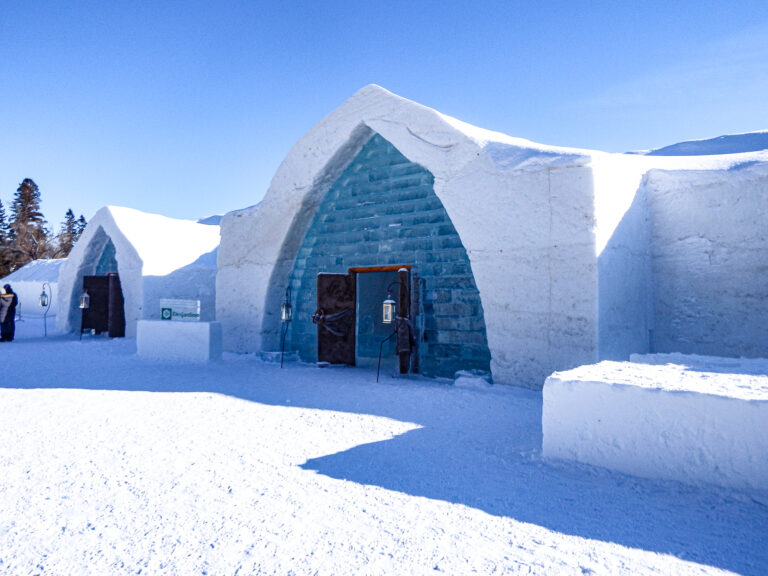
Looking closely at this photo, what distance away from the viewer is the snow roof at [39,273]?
30109 millimetres

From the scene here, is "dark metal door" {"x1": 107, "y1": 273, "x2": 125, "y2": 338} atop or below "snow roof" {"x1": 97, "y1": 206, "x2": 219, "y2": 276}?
below

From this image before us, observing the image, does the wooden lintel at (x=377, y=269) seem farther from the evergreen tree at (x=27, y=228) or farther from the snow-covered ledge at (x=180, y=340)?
the evergreen tree at (x=27, y=228)

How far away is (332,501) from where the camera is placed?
2996 mm

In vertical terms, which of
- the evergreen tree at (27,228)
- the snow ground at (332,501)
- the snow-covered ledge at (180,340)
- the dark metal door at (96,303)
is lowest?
the snow ground at (332,501)

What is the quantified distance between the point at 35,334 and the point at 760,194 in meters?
19.2

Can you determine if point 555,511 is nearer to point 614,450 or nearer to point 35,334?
point 614,450

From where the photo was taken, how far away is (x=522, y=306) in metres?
6.81

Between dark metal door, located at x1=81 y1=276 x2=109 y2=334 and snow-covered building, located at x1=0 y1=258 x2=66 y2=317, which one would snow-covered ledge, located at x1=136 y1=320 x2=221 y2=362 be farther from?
snow-covered building, located at x1=0 y1=258 x2=66 y2=317

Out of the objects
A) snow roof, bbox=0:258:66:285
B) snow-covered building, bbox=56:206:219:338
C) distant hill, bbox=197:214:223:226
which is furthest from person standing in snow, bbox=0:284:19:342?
distant hill, bbox=197:214:223:226

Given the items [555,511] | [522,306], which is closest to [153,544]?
[555,511]

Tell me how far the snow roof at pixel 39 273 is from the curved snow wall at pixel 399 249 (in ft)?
85.4

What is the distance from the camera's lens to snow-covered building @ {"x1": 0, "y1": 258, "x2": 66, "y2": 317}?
28.9m

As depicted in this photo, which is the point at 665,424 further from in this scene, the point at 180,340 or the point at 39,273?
the point at 39,273

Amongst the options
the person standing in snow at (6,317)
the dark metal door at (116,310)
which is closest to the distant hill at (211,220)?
the dark metal door at (116,310)
